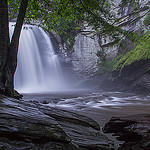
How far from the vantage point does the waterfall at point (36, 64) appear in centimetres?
1673

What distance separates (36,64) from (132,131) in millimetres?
17380

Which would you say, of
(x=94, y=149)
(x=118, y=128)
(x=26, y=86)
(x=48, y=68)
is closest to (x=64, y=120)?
(x=94, y=149)

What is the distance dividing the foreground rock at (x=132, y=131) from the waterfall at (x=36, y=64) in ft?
45.1

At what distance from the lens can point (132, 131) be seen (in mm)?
2189

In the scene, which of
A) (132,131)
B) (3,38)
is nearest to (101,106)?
(132,131)

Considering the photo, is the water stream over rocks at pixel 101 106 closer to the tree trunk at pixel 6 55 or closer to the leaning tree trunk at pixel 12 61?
the leaning tree trunk at pixel 12 61

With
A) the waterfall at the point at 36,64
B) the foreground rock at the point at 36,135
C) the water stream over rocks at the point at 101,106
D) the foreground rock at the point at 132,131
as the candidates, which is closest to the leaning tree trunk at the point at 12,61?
the water stream over rocks at the point at 101,106

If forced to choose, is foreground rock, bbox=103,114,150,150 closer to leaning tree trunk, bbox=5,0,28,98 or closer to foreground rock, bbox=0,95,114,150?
foreground rock, bbox=0,95,114,150

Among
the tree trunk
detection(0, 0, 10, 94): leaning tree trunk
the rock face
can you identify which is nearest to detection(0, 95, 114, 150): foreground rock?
the tree trunk

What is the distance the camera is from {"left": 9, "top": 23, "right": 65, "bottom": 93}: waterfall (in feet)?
54.9

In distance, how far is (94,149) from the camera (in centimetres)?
181

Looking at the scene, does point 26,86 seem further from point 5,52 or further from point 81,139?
point 81,139

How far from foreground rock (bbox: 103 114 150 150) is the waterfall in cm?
1375

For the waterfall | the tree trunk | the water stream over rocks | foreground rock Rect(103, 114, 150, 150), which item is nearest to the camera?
foreground rock Rect(103, 114, 150, 150)
